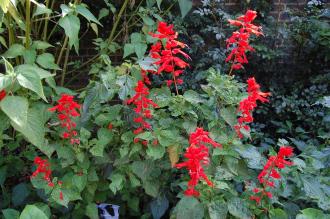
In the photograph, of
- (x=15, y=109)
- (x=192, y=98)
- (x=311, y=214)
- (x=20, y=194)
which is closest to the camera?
(x=15, y=109)

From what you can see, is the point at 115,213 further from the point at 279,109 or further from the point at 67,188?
the point at 279,109

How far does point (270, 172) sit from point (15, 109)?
105 cm

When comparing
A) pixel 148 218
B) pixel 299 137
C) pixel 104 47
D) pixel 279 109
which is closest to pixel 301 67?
pixel 279 109

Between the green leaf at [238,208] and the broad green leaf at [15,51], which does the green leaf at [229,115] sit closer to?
the green leaf at [238,208]

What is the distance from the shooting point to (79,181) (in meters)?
1.92

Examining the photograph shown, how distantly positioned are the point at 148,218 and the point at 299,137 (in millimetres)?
1730

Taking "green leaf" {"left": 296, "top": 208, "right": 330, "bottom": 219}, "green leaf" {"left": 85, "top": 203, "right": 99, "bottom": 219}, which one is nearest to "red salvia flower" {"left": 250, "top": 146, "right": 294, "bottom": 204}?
"green leaf" {"left": 296, "top": 208, "right": 330, "bottom": 219}

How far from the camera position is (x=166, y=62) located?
1914 millimetres

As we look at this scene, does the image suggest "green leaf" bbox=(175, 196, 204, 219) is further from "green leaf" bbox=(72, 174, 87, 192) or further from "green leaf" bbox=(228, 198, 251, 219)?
"green leaf" bbox=(72, 174, 87, 192)

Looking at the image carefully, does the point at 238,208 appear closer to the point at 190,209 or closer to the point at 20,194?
the point at 190,209

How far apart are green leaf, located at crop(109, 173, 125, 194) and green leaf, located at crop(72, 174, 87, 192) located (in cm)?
13

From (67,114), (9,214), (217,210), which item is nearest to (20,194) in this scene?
(9,214)

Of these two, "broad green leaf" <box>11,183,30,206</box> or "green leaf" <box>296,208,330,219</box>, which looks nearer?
"green leaf" <box>296,208,330,219</box>

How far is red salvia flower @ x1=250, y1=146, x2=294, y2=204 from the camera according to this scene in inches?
67.6
